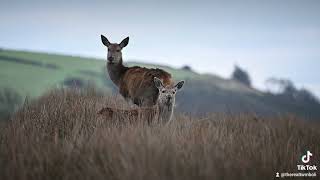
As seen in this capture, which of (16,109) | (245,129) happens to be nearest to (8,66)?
(16,109)

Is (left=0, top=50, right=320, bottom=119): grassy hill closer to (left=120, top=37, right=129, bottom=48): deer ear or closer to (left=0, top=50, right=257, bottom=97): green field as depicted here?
(left=0, top=50, right=257, bottom=97): green field

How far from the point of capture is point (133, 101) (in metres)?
12.8

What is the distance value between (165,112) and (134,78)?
1714mm

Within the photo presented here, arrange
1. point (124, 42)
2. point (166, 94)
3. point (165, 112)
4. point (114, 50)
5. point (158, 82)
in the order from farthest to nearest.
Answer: point (124, 42) → point (114, 50) → point (158, 82) → point (165, 112) → point (166, 94)

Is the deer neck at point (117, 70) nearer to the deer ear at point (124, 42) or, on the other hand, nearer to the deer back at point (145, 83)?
the deer ear at point (124, 42)

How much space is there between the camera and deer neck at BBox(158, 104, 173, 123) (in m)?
11.5

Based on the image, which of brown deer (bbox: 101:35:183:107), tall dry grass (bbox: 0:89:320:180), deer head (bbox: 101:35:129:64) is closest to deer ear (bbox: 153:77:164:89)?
brown deer (bbox: 101:35:183:107)

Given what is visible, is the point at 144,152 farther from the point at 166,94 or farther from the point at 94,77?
the point at 94,77

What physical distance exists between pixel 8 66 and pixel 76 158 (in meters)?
43.2

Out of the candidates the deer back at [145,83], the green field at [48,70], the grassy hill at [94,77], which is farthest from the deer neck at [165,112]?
the green field at [48,70]

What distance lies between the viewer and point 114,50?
47.2ft

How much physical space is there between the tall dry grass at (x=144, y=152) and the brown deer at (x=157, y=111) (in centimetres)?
31

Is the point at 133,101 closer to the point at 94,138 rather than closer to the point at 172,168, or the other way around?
the point at 94,138

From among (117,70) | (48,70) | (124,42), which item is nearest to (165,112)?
(117,70)
